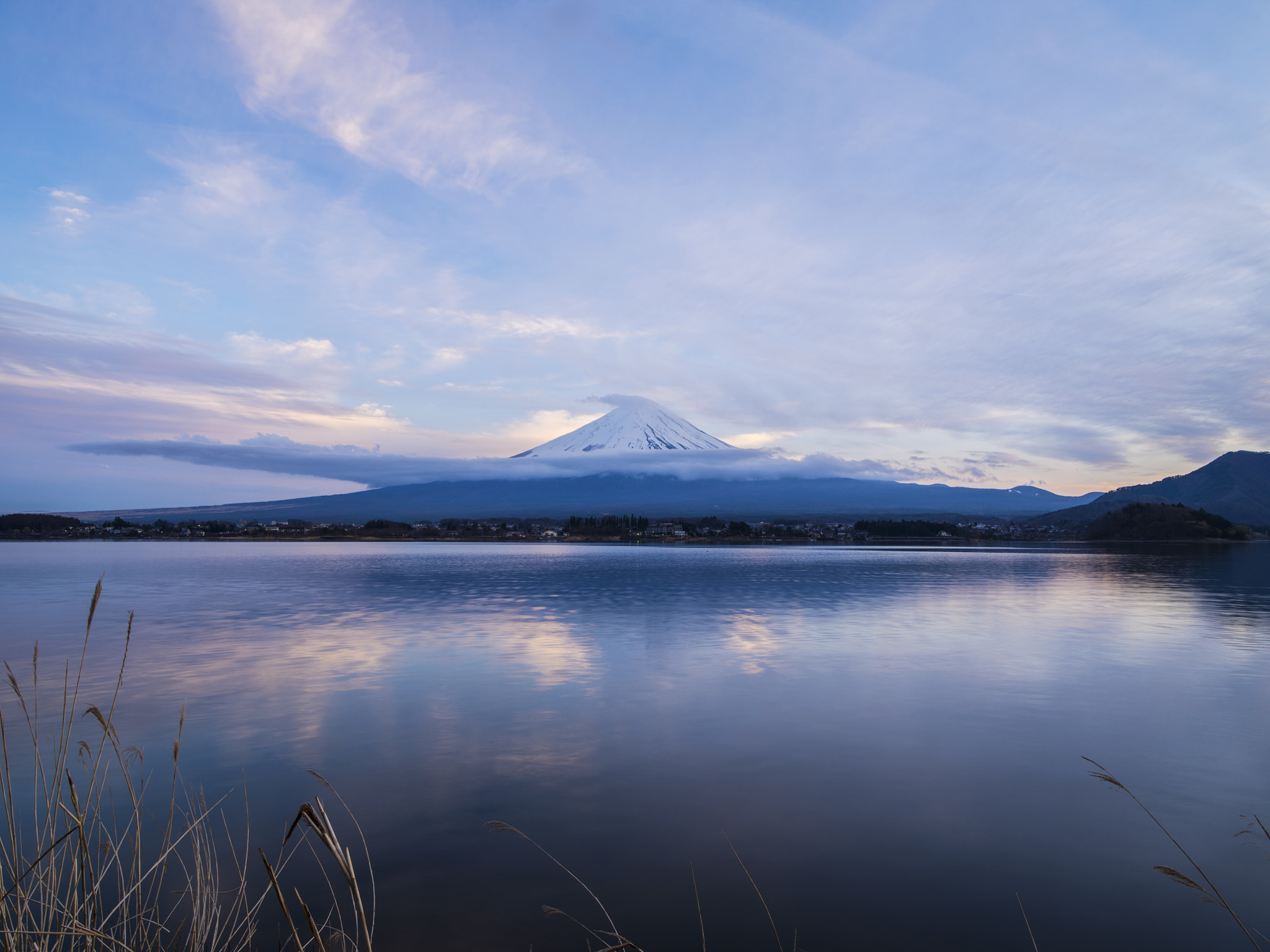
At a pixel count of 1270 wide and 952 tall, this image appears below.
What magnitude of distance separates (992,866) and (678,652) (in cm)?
880

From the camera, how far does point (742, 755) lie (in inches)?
306

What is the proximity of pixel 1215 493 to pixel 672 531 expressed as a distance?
131 metres

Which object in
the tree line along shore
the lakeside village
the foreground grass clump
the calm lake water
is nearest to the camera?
the foreground grass clump

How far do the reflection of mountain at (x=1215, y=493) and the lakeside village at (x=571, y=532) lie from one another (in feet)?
119

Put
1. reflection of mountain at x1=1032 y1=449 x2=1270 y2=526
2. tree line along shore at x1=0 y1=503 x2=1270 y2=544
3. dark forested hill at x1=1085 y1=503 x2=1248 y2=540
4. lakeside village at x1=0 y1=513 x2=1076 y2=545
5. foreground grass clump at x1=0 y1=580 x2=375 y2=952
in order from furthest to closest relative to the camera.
Answer: 1. reflection of mountain at x1=1032 y1=449 x2=1270 y2=526
2. lakeside village at x1=0 y1=513 x2=1076 y2=545
3. tree line along shore at x1=0 y1=503 x2=1270 y2=544
4. dark forested hill at x1=1085 y1=503 x2=1248 y2=540
5. foreground grass clump at x1=0 y1=580 x2=375 y2=952

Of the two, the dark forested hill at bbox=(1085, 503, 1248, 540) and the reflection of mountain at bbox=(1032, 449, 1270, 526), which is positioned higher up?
the reflection of mountain at bbox=(1032, 449, 1270, 526)

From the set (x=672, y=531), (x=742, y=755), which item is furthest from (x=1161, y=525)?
(x=742, y=755)

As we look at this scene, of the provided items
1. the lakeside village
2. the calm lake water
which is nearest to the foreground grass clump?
the calm lake water

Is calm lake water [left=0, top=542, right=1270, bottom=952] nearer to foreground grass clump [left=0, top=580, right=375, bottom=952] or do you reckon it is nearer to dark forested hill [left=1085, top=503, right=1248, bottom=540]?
foreground grass clump [left=0, top=580, right=375, bottom=952]

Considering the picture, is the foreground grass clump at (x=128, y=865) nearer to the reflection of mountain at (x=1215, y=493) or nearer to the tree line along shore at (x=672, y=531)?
the tree line along shore at (x=672, y=531)

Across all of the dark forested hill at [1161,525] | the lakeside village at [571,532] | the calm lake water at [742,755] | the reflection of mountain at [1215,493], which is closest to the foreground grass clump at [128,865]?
the calm lake water at [742,755]

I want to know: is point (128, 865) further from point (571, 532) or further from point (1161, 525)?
point (571, 532)

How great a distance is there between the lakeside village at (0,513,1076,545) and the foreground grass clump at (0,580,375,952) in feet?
302

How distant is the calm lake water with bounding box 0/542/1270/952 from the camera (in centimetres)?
486
